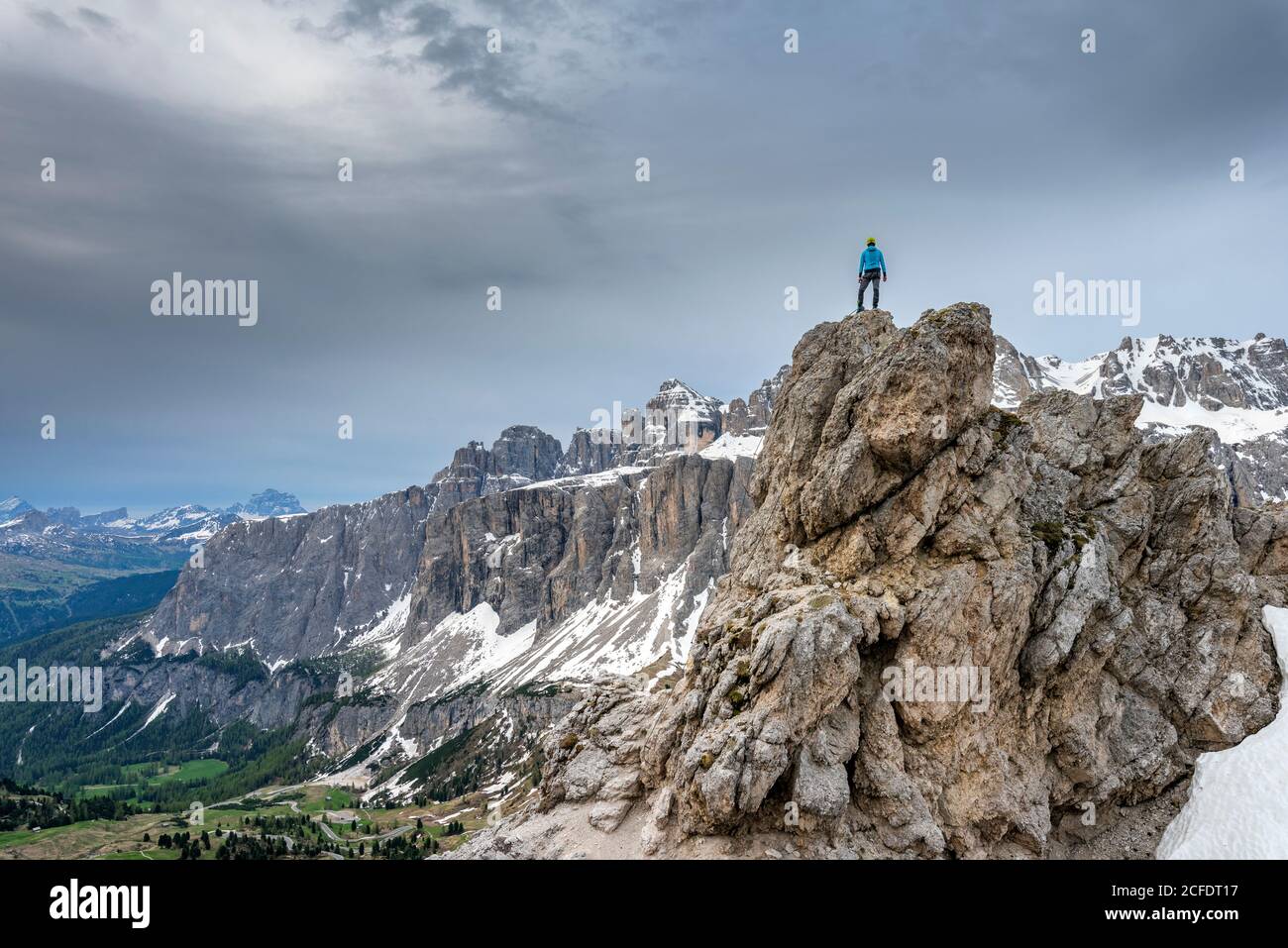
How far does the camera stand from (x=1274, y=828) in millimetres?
39969

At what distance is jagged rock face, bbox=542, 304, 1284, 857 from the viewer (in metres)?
36.6

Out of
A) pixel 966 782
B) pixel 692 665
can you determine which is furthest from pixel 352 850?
pixel 966 782

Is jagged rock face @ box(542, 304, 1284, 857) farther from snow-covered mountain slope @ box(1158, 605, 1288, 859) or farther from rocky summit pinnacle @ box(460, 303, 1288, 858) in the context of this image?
snow-covered mountain slope @ box(1158, 605, 1288, 859)

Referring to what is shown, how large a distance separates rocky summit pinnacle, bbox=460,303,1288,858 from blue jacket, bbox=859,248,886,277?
15.0 feet

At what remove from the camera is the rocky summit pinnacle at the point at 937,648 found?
36.4 meters

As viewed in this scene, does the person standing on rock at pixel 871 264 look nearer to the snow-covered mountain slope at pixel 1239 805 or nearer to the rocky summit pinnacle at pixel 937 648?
the rocky summit pinnacle at pixel 937 648

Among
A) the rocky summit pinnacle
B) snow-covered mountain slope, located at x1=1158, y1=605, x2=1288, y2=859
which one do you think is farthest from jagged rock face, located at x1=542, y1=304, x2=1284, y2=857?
snow-covered mountain slope, located at x1=1158, y1=605, x2=1288, y2=859

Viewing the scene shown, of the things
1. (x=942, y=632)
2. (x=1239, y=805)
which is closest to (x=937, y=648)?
(x=942, y=632)

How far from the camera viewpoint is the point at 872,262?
1849 inches

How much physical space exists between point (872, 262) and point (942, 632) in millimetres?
25883

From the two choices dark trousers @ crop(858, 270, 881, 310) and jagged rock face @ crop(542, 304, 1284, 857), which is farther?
dark trousers @ crop(858, 270, 881, 310)

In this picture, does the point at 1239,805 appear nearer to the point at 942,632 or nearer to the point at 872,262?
the point at 942,632
